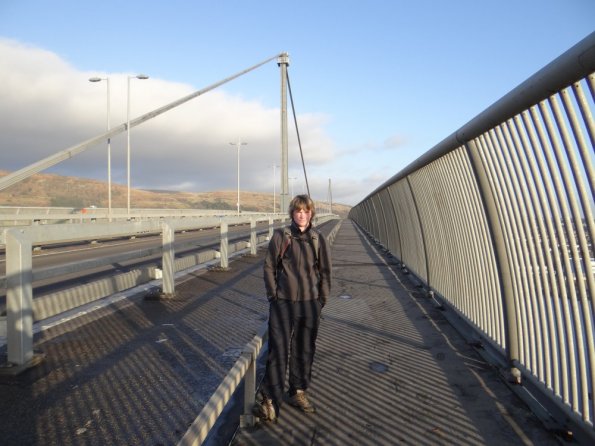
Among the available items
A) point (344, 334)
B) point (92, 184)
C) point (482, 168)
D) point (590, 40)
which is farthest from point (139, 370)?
point (92, 184)

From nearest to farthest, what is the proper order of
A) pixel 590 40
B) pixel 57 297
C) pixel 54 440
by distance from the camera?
1. pixel 590 40
2. pixel 54 440
3. pixel 57 297

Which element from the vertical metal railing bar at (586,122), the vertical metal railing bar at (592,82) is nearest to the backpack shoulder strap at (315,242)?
the vertical metal railing bar at (586,122)

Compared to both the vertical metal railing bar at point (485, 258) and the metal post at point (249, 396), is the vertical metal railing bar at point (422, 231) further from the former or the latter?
the metal post at point (249, 396)

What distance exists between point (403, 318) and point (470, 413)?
2.55 meters

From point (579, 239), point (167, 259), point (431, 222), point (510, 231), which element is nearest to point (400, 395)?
point (510, 231)

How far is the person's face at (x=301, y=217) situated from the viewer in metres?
3.09

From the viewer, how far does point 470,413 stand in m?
2.95

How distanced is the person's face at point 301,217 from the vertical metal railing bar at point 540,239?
1.41 m

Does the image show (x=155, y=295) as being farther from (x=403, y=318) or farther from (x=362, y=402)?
(x=362, y=402)

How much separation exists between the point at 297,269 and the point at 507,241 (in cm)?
169

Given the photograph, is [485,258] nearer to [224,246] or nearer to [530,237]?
[530,237]

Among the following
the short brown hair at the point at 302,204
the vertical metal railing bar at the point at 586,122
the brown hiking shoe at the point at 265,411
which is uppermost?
the vertical metal railing bar at the point at 586,122

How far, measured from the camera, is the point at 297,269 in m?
3.05

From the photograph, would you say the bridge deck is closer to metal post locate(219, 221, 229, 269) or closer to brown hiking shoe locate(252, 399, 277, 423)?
brown hiking shoe locate(252, 399, 277, 423)
